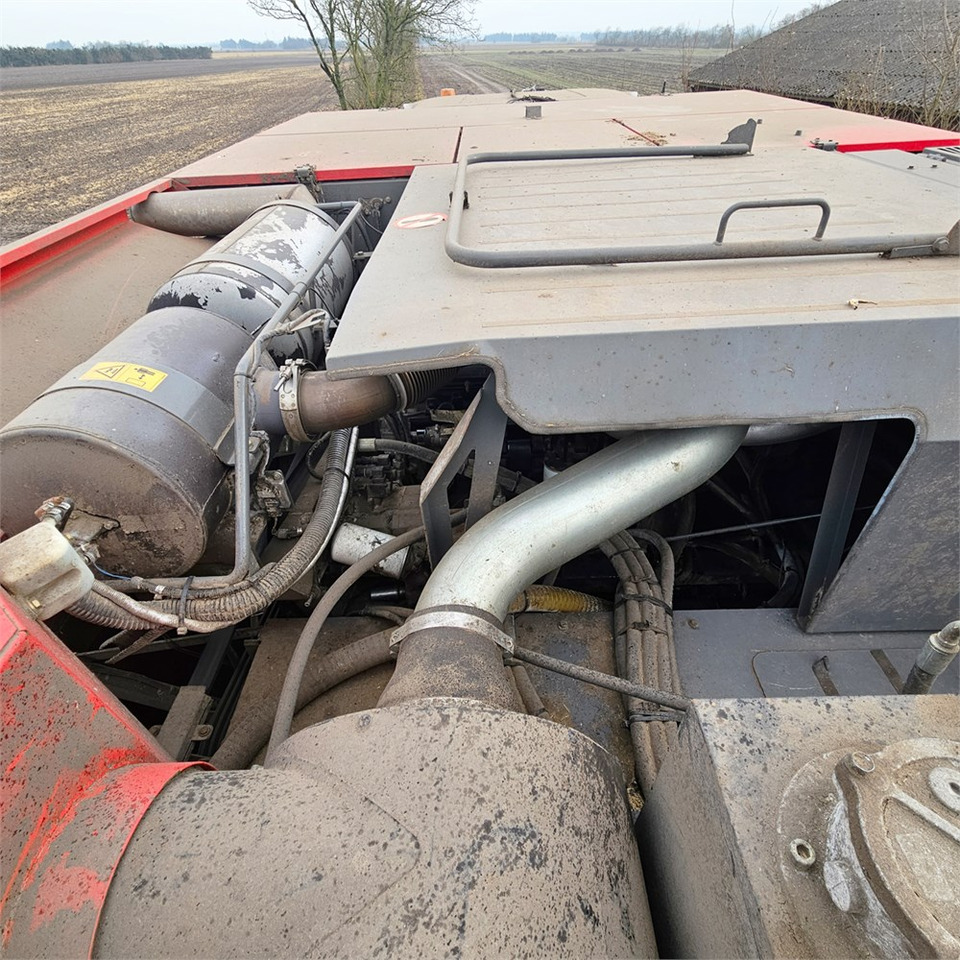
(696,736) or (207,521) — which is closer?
(696,736)

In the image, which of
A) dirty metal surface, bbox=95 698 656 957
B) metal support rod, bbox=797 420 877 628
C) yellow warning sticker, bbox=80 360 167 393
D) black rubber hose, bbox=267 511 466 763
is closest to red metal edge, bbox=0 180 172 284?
yellow warning sticker, bbox=80 360 167 393

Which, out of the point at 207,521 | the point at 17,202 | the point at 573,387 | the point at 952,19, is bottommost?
the point at 17,202

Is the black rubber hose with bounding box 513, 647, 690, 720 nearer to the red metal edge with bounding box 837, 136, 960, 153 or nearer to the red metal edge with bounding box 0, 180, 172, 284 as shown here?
the red metal edge with bounding box 0, 180, 172, 284

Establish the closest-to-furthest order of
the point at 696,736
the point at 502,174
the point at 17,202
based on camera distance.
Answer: the point at 696,736 < the point at 502,174 < the point at 17,202

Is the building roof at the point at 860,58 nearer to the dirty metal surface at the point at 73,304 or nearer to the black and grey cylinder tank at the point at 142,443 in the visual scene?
the dirty metal surface at the point at 73,304

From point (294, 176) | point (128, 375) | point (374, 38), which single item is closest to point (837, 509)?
point (128, 375)

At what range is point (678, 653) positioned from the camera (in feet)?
5.21

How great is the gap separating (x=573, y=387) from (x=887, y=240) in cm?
79

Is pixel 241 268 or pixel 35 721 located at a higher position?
pixel 241 268

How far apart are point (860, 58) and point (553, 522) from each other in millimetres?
10779

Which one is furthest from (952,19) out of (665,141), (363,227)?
(363,227)

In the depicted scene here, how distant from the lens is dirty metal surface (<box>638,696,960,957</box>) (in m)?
0.63

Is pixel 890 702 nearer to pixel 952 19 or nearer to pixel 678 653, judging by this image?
pixel 678 653

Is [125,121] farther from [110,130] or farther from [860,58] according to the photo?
[860,58]
